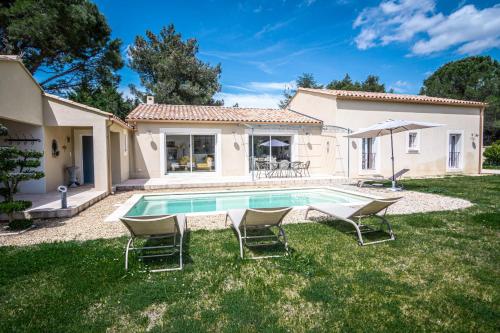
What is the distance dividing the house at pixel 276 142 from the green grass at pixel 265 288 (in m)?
7.95

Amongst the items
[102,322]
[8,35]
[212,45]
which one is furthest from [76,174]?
[212,45]

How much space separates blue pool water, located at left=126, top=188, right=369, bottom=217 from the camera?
31.5 ft

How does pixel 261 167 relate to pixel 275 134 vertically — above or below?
below

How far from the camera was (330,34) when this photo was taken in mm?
23031

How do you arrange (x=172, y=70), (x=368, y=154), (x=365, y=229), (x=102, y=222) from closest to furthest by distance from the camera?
1. (x=365, y=229)
2. (x=102, y=222)
3. (x=368, y=154)
4. (x=172, y=70)

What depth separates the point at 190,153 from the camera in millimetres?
16500

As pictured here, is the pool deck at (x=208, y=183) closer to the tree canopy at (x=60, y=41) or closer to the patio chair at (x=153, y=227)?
the patio chair at (x=153, y=227)

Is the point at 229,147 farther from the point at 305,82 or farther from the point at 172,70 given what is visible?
the point at 305,82

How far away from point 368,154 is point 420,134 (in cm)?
406

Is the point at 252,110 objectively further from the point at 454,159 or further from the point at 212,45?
the point at 454,159

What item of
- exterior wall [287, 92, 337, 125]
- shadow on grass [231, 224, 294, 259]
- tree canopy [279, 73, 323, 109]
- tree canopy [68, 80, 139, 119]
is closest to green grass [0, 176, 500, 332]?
shadow on grass [231, 224, 294, 259]

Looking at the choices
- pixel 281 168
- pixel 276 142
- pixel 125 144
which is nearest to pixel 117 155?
pixel 125 144

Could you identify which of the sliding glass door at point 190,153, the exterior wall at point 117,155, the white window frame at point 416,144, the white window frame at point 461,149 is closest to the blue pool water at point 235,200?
the exterior wall at point 117,155

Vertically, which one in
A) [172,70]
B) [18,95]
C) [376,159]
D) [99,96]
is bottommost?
[376,159]
